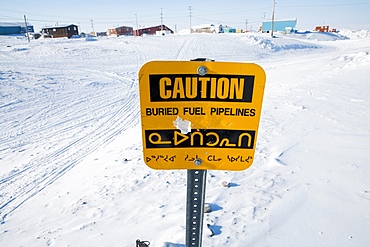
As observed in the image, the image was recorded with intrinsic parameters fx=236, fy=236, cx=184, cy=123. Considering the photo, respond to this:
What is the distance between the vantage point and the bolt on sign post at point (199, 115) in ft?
3.10

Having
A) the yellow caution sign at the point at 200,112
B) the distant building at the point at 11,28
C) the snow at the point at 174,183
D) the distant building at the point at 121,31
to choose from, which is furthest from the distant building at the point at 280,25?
the yellow caution sign at the point at 200,112

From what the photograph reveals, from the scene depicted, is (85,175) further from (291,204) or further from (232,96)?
(232,96)

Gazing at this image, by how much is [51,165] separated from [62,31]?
52414mm

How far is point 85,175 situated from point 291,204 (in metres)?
3.01

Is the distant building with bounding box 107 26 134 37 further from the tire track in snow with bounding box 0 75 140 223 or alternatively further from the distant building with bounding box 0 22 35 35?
the tire track in snow with bounding box 0 75 140 223

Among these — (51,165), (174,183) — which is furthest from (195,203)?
(51,165)

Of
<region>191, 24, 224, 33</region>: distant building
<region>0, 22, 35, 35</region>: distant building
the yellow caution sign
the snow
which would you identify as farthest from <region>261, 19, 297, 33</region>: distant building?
the yellow caution sign

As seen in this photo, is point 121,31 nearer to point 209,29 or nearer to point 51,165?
point 209,29

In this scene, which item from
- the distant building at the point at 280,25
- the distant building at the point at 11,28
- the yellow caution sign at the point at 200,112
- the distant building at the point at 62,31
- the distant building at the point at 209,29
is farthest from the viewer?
the distant building at the point at 280,25

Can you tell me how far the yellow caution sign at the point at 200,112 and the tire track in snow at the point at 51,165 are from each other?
9.85 feet

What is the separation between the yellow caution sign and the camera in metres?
0.94

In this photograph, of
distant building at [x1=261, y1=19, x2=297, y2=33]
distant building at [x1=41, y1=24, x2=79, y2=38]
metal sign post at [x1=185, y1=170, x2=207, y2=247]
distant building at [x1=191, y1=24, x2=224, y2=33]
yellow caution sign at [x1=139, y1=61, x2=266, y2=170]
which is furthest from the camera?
distant building at [x1=261, y1=19, x2=297, y2=33]

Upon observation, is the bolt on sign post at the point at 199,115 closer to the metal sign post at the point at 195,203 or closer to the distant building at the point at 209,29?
the metal sign post at the point at 195,203

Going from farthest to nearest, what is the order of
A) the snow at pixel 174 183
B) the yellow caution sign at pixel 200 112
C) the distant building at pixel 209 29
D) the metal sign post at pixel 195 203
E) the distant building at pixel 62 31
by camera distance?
the distant building at pixel 209 29
the distant building at pixel 62 31
the snow at pixel 174 183
the metal sign post at pixel 195 203
the yellow caution sign at pixel 200 112
